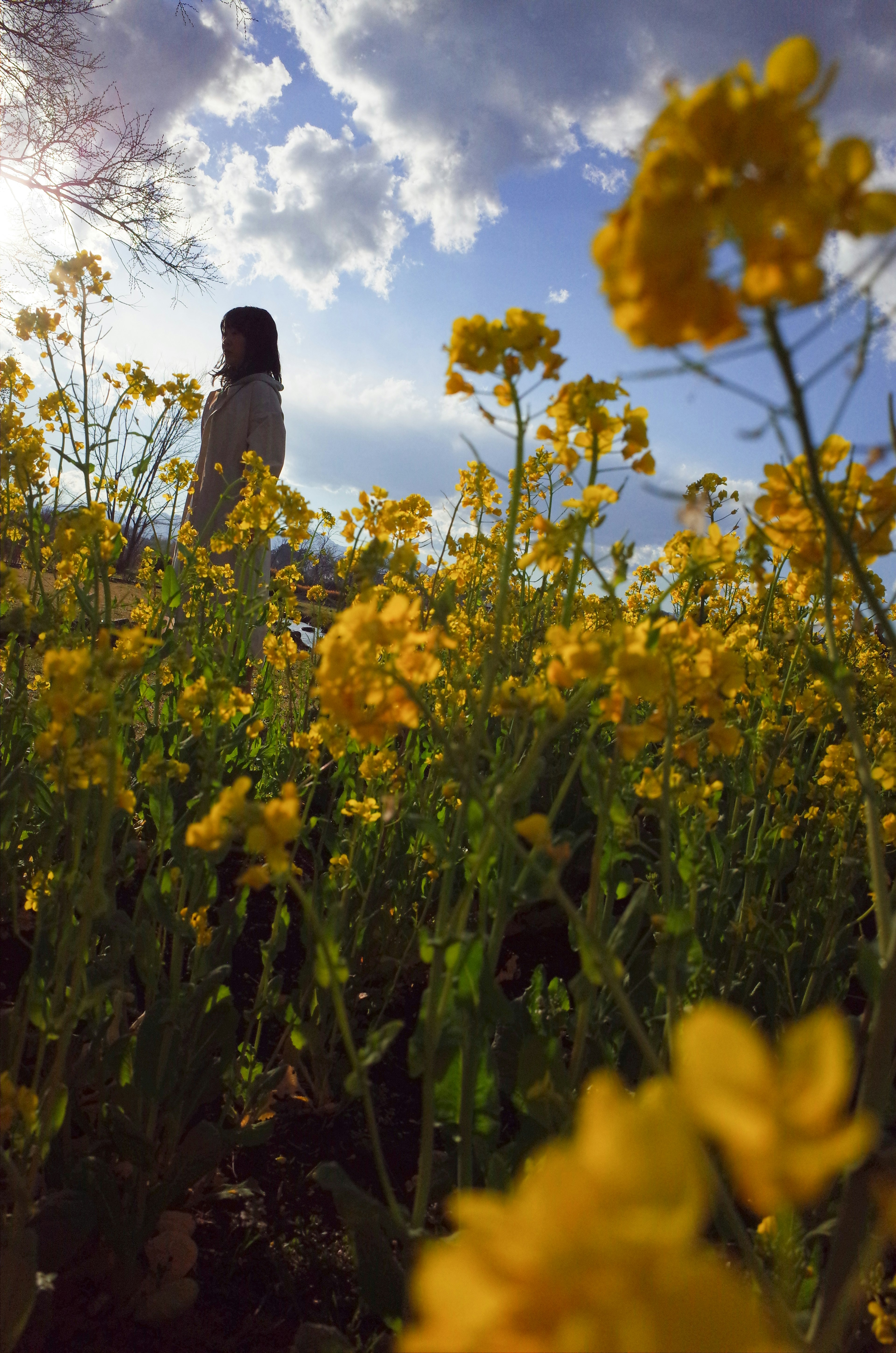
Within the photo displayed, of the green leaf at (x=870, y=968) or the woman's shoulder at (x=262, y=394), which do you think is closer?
the green leaf at (x=870, y=968)

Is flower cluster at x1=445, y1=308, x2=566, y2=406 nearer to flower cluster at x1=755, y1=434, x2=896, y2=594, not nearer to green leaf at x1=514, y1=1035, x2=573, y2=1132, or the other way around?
flower cluster at x1=755, y1=434, x2=896, y2=594

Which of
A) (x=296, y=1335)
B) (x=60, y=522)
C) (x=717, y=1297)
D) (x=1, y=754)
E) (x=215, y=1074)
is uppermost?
(x=60, y=522)

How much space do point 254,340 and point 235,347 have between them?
0.50ft

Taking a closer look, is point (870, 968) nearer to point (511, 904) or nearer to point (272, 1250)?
point (511, 904)

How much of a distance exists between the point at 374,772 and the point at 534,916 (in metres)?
1.28

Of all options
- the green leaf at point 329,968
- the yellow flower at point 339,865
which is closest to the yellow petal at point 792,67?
the green leaf at point 329,968

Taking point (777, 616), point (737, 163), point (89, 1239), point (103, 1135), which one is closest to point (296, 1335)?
point (89, 1239)

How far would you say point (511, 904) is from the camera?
4.90ft

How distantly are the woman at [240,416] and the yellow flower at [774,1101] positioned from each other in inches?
203

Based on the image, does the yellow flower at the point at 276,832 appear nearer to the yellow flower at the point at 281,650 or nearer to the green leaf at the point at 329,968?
the green leaf at the point at 329,968

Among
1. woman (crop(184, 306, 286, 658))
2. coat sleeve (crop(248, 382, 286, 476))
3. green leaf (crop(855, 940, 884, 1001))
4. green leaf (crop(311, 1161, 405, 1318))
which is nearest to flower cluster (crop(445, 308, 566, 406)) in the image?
green leaf (crop(855, 940, 884, 1001))

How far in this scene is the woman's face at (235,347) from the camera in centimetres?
588

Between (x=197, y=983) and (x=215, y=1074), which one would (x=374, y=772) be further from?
(x=215, y=1074)

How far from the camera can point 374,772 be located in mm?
2297
